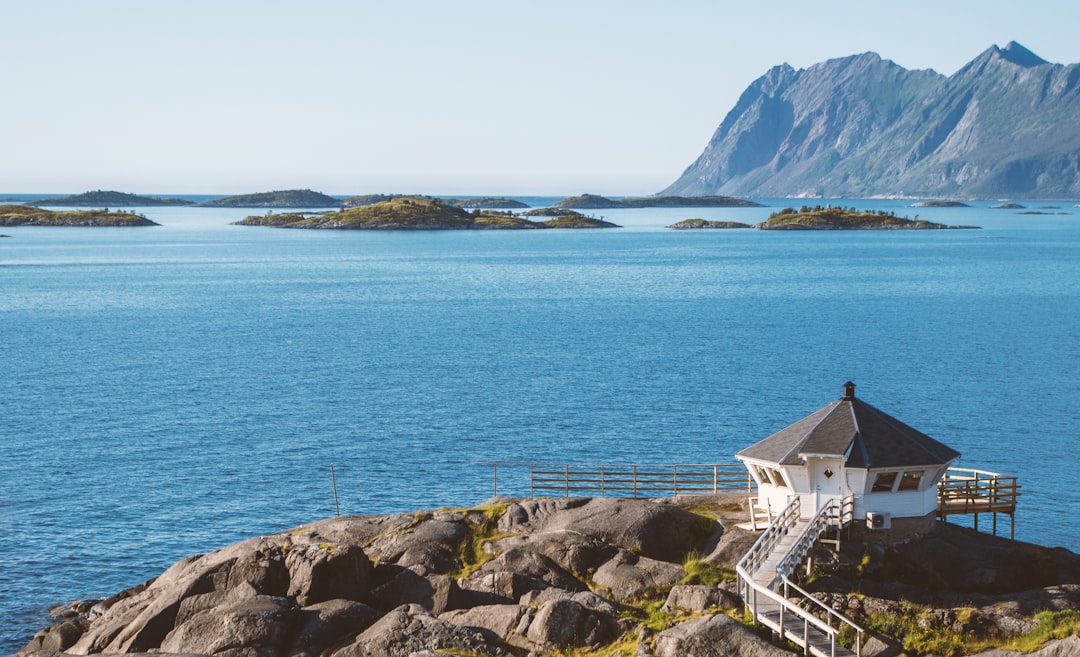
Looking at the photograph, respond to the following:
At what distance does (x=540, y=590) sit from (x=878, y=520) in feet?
38.1

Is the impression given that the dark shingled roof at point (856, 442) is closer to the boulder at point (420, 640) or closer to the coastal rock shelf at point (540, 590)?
the coastal rock shelf at point (540, 590)

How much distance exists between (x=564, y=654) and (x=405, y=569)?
7.81 metres

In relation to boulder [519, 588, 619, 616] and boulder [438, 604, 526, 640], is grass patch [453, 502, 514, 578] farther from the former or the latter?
boulder [519, 588, 619, 616]

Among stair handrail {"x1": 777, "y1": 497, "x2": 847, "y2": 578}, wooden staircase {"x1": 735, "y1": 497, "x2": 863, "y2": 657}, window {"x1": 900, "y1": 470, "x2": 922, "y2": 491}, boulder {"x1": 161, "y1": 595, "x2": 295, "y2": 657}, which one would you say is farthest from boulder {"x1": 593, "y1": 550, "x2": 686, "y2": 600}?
boulder {"x1": 161, "y1": 595, "x2": 295, "y2": 657}

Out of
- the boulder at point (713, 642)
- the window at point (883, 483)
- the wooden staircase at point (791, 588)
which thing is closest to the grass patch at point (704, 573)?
the wooden staircase at point (791, 588)

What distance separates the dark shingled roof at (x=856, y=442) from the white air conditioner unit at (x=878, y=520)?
1.76m

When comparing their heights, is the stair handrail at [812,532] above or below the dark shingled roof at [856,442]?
below

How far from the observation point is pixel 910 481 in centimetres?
3997

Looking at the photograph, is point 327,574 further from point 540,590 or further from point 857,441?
point 857,441

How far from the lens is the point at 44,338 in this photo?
123938 mm

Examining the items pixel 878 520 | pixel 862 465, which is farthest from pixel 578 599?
pixel 878 520

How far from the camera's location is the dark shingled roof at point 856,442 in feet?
128

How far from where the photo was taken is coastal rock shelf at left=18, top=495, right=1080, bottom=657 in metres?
34.0

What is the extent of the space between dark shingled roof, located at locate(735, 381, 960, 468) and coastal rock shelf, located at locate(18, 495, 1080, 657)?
2793 mm
